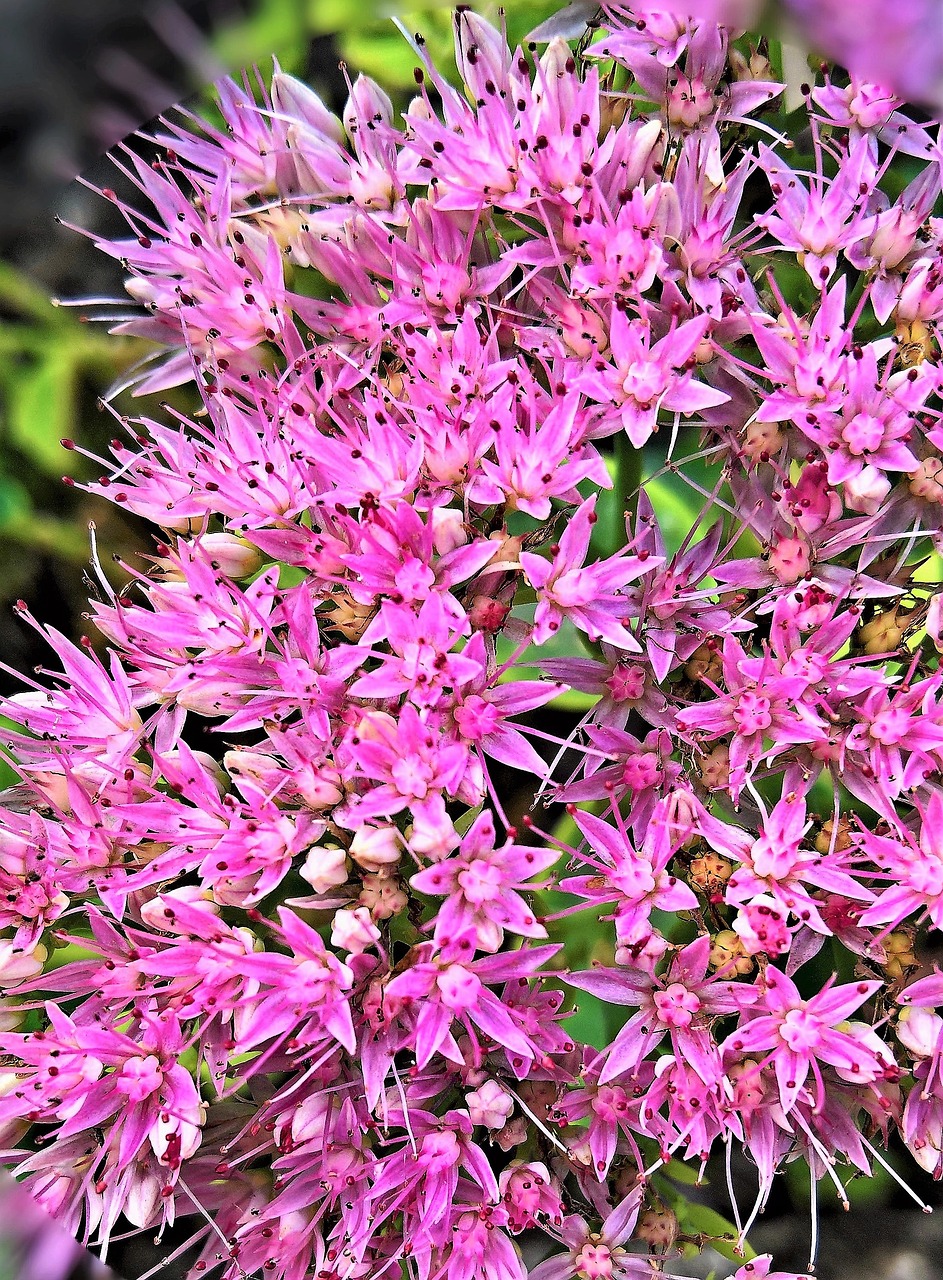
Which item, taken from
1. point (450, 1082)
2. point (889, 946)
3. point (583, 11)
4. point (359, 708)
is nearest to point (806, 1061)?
point (889, 946)

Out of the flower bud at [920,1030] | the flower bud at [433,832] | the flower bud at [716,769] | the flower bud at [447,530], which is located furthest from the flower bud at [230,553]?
the flower bud at [920,1030]

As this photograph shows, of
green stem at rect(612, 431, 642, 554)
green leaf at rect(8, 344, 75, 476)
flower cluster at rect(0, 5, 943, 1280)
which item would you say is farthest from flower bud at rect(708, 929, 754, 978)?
green leaf at rect(8, 344, 75, 476)

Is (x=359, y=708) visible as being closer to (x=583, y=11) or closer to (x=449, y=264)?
(x=449, y=264)

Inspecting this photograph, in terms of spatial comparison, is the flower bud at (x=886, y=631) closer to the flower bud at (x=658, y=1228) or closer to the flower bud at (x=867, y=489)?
the flower bud at (x=867, y=489)

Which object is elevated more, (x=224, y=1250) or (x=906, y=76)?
(x=906, y=76)

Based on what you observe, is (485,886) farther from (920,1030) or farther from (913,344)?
(913,344)

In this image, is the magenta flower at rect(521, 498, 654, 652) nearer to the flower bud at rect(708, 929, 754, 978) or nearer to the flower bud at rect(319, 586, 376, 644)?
the flower bud at rect(319, 586, 376, 644)

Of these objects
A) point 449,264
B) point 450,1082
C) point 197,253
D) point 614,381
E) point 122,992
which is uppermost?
point 197,253

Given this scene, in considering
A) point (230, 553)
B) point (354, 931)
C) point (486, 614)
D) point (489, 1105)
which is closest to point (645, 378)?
point (486, 614)

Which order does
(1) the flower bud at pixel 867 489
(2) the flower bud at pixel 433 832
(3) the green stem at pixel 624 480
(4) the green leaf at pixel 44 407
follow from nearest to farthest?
1. (2) the flower bud at pixel 433 832
2. (1) the flower bud at pixel 867 489
3. (3) the green stem at pixel 624 480
4. (4) the green leaf at pixel 44 407
